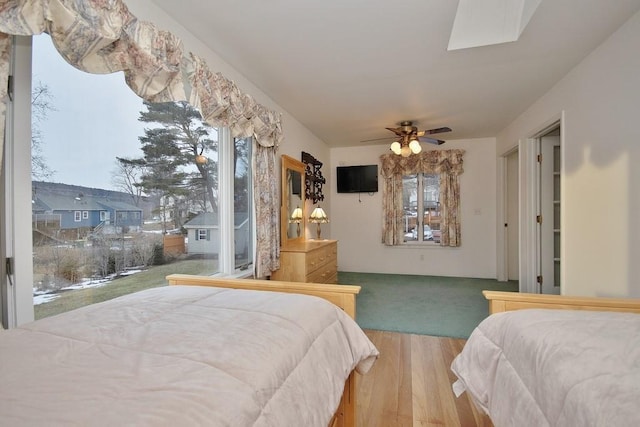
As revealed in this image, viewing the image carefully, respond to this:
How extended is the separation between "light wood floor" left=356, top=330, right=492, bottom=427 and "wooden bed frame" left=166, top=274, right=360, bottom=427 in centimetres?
31

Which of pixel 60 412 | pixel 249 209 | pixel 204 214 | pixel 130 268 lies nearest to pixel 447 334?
pixel 249 209

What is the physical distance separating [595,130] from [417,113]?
1807 millimetres

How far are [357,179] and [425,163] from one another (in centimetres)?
124

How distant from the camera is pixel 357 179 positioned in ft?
18.9

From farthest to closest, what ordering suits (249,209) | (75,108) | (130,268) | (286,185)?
1. (286,185)
2. (249,209)
3. (130,268)
4. (75,108)

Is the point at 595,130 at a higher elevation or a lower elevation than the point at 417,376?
higher

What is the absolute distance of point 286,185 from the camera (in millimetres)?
3678

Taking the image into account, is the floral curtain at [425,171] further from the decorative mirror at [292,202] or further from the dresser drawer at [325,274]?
the decorative mirror at [292,202]

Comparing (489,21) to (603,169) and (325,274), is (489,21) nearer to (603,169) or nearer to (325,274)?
(603,169)

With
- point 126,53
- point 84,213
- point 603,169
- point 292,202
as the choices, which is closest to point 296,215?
point 292,202

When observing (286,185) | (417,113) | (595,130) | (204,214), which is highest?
(417,113)

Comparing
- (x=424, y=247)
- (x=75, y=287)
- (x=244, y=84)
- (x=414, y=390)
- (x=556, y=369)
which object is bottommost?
(x=414, y=390)

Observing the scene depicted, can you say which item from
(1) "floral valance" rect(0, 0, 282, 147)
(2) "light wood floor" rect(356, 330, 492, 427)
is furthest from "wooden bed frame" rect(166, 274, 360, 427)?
(1) "floral valance" rect(0, 0, 282, 147)

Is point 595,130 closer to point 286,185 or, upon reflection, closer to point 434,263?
point 286,185
